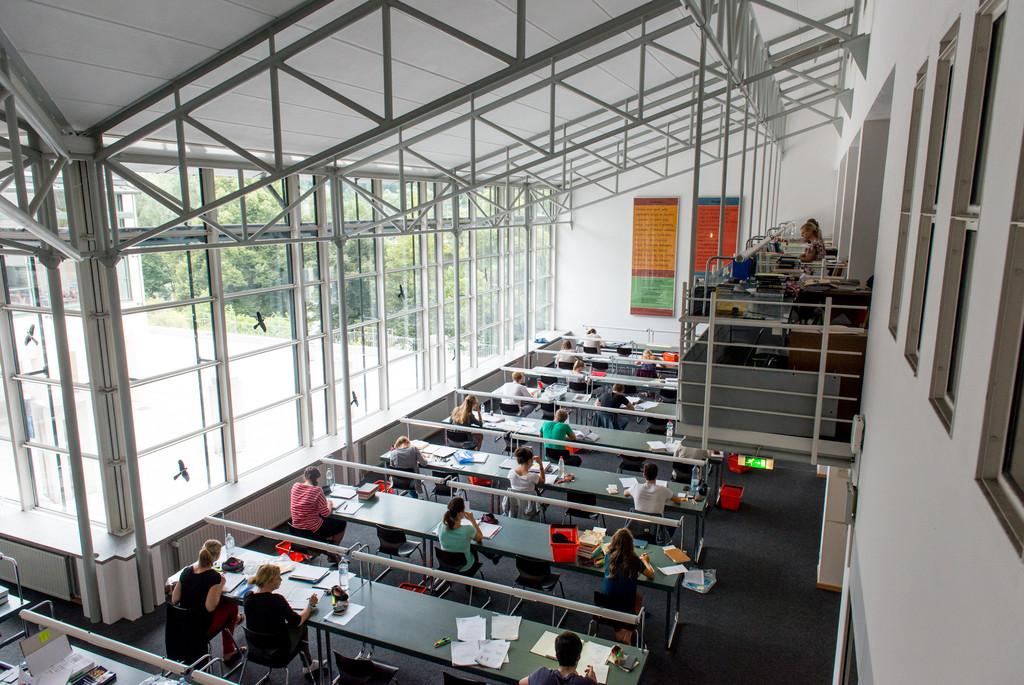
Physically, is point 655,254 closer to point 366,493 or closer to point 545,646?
point 366,493

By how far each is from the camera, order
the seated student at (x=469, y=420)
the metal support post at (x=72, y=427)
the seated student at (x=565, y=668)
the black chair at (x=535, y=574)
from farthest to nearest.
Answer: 1. the seated student at (x=469, y=420)
2. the black chair at (x=535, y=574)
3. the metal support post at (x=72, y=427)
4. the seated student at (x=565, y=668)

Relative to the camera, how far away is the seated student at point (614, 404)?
11203 millimetres

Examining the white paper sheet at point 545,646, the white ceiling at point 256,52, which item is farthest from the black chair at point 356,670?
the white ceiling at point 256,52

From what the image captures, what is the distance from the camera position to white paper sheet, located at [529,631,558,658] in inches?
198

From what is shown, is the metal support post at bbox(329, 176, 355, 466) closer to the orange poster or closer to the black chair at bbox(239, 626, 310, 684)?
the black chair at bbox(239, 626, 310, 684)

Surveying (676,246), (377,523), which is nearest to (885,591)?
(377,523)

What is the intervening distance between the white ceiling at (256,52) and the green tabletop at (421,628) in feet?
15.1

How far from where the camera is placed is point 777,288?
579 cm

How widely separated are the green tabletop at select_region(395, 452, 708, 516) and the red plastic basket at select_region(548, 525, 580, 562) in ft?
3.92

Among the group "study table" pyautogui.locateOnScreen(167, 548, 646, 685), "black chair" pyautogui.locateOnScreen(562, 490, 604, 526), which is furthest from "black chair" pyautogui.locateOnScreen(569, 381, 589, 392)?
"study table" pyautogui.locateOnScreen(167, 548, 646, 685)

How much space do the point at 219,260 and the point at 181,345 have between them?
3.77ft

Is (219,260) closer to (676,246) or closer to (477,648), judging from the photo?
(477,648)

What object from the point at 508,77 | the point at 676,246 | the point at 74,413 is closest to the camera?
the point at 508,77

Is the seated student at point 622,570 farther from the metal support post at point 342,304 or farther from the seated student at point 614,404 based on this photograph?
the metal support post at point 342,304
